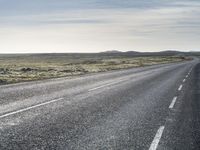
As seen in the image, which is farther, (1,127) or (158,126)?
(158,126)

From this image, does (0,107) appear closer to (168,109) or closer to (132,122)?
(132,122)

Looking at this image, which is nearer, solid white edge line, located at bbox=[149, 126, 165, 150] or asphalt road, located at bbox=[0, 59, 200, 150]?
solid white edge line, located at bbox=[149, 126, 165, 150]

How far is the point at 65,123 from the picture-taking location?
8750 millimetres

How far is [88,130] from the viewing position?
7953 mm

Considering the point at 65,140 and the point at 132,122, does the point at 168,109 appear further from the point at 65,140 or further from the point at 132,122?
the point at 65,140

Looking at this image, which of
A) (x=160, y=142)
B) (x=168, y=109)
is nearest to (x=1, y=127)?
(x=160, y=142)

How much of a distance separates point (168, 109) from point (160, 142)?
15.4 feet

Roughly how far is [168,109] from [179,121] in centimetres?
226

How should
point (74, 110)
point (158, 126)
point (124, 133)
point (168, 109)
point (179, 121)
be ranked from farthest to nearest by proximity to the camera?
point (168, 109) < point (74, 110) < point (179, 121) < point (158, 126) < point (124, 133)

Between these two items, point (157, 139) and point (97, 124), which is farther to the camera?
point (97, 124)

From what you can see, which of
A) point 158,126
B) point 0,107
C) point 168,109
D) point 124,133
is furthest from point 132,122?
point 0,107

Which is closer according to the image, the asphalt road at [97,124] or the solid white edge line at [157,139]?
the solid white edge line at [157,139]

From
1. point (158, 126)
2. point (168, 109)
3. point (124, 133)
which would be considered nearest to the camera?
point (124, 133)

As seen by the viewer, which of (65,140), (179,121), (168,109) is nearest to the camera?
(65,140)
